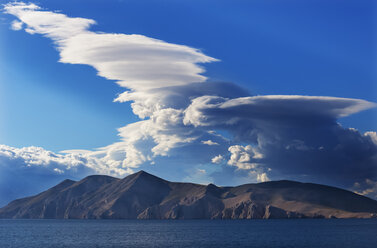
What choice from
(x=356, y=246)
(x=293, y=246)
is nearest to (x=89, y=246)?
(x=293, y=246)

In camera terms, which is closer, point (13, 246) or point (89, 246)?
point (89, 246)

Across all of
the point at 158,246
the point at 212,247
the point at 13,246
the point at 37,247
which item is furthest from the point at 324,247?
the point at 13,246

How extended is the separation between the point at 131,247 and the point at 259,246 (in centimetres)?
4528

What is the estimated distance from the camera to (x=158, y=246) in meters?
161

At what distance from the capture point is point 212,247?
15500 cm

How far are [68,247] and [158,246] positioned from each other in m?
32.4

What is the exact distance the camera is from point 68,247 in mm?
160750

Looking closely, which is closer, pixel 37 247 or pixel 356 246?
pixel 356 246

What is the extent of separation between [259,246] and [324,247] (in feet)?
72.7

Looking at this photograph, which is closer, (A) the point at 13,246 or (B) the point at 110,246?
(B) the point at 110,246

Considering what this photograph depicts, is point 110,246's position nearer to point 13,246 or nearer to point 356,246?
point 13,246

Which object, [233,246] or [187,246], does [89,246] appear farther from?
[233,246]

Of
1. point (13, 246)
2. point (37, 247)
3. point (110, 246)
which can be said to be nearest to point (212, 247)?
point (110, 246)

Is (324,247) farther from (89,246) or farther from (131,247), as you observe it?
(89,246)
